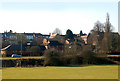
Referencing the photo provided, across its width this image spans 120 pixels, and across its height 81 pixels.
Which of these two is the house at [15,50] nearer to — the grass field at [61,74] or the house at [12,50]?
the house at [12,50]

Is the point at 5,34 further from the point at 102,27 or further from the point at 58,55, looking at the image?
the point at 58,55

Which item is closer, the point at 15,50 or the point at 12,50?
the point at 12,50

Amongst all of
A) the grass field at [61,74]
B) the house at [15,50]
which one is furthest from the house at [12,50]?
the grass field at [61,74]

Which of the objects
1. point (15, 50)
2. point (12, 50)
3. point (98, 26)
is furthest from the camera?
point (98, 26)

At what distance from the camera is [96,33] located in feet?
240

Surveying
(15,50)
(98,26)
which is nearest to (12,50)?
(15,50)

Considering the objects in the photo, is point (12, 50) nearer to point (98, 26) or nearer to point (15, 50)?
point (15, 50)

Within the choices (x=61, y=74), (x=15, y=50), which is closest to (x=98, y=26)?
(x=15, y=50)

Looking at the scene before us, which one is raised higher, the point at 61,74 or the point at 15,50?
the point at 15,50

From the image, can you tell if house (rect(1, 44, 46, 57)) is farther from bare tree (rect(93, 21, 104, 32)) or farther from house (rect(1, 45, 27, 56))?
bare tree (rect(93, 21, 104, 32))

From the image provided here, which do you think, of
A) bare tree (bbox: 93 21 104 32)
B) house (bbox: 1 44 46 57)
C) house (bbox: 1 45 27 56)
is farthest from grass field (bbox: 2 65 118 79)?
bare tree (bbox: 93 21 104 32)

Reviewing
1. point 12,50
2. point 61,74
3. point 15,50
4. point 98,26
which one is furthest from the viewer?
point 98,26

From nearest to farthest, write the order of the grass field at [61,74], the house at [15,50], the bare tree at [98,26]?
the grass field at [61,74] → the house at [15,50] → the bare tree at [98,26]

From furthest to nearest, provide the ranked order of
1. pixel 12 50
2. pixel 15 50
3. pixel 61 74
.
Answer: pixel 15 50, pixel 12 50, pixel 61 74
